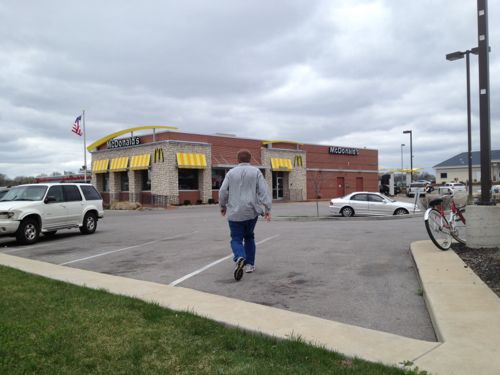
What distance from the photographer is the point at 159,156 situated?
3725cm

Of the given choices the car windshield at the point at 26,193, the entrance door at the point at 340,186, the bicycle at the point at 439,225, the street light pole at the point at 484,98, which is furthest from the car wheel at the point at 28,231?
the entrance door at the point at 340,186

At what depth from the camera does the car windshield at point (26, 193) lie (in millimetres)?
14094

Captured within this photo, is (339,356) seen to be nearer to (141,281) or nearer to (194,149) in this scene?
(141,281)

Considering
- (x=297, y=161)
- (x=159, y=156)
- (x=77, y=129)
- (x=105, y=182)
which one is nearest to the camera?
(x=159, y=156)

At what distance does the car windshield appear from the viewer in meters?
14.1

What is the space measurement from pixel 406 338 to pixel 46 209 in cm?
1239

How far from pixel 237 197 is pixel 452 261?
3851 mm

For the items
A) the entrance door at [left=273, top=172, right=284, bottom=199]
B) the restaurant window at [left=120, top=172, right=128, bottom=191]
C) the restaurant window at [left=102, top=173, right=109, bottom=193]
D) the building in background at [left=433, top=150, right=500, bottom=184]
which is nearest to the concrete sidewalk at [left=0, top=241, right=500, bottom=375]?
the restaurant window at [left=120, top=172, right=128, bottom=191]

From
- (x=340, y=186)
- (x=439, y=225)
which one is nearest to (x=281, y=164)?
(x=340, y=186)

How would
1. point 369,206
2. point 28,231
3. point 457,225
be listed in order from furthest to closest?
point 369,206 < point 28,231 < point 457,225

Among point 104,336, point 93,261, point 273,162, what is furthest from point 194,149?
point 104,336

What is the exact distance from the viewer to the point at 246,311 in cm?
524

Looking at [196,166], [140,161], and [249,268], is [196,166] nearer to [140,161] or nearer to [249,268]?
[140,161]

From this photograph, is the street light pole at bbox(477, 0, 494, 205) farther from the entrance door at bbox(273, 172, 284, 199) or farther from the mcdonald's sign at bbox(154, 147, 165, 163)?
the entrance door at bbox(273, 172, 284, 199)
